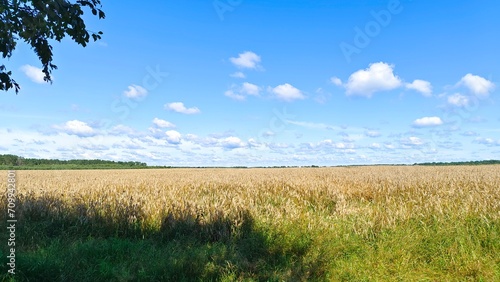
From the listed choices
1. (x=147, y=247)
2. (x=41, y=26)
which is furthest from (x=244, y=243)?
(x=41, y=26)

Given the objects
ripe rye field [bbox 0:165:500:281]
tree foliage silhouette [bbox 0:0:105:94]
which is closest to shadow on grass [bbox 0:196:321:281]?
ripe rye field [bbox 0:165:500:281]

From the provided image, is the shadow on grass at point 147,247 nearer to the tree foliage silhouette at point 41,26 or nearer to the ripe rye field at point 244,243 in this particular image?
the ripe rye field at point 244,243

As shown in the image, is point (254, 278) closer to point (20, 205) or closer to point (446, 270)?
point (446, 270)

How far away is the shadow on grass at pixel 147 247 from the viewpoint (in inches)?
189

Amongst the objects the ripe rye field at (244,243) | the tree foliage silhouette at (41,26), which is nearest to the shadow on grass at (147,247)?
the ripe rye field at (244,243)

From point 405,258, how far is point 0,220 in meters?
9.26

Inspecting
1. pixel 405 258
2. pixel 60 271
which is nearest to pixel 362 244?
pixel 405 258

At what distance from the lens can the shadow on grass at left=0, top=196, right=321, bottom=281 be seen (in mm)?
4812

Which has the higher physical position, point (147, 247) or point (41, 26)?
point (41, 26)

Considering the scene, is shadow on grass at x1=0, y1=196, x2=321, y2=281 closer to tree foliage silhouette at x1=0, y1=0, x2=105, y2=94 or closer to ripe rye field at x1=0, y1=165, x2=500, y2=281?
ripe rye field at x1=0, y1=165, x2=500, y2=281

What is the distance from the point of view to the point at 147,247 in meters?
6.02

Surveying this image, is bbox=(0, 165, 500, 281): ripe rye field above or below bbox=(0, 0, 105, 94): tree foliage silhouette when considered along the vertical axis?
below

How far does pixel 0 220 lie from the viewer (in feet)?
Result: 25.8

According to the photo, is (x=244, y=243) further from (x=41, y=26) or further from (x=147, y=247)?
(x=41, y=26)
